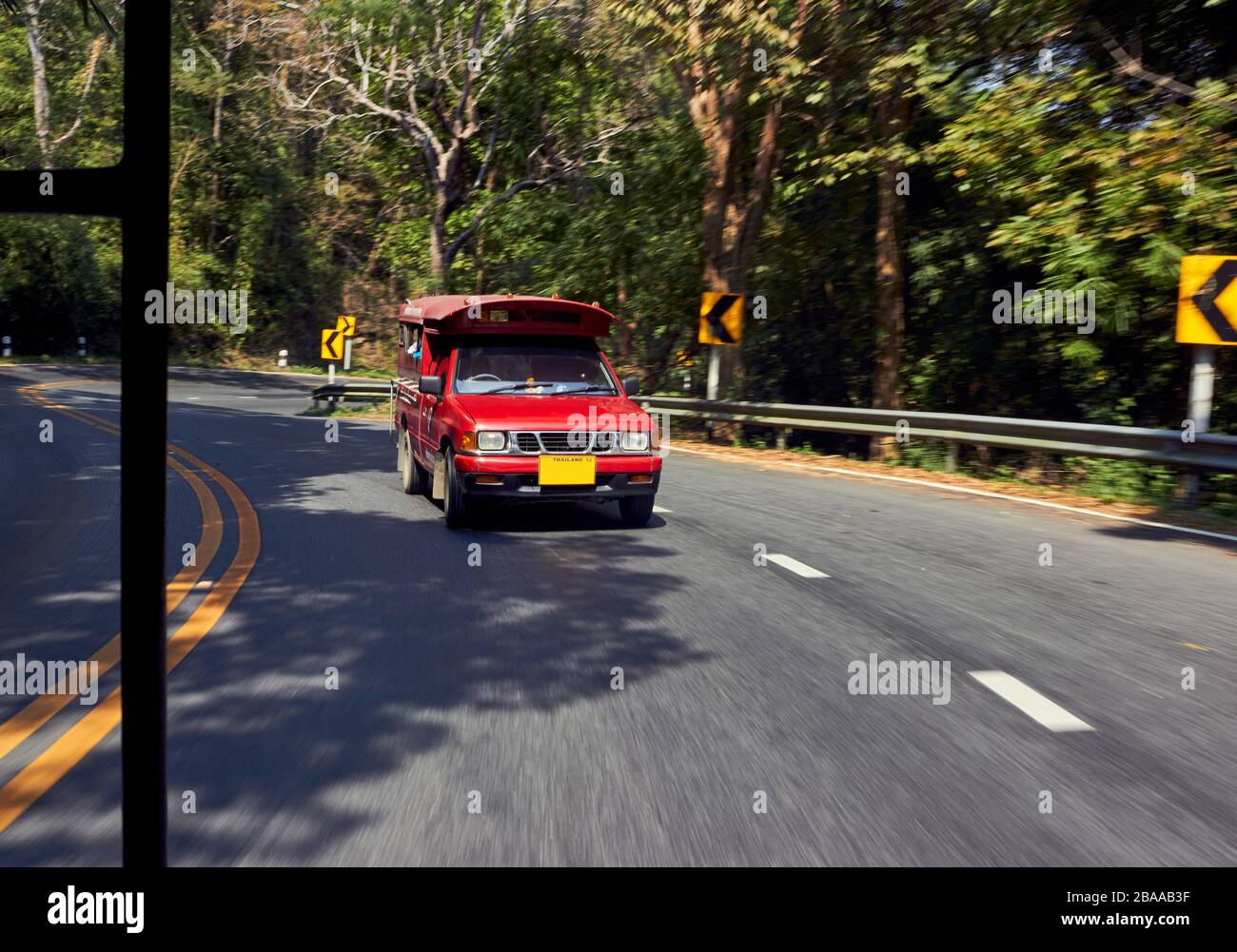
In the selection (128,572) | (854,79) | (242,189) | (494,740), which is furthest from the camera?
(242,189)

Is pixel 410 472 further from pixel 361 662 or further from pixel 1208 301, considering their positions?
pixel 1208 301

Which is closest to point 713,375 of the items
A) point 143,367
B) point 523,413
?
point 523,413

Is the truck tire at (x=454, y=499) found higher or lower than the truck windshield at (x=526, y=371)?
lower

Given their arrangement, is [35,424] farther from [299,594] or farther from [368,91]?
[368,91]

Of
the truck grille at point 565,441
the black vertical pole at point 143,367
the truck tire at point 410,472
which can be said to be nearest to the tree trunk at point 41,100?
the truck tire at point 410,472

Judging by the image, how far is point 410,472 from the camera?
1320 centimetres

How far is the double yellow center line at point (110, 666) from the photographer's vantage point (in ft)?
14.0

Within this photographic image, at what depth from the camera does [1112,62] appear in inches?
674

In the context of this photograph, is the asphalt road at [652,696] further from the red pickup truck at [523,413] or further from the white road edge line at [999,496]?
the white road edge line at [999,496]

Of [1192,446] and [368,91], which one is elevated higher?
[368,91]

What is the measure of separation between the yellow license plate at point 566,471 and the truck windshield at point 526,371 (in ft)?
3.63

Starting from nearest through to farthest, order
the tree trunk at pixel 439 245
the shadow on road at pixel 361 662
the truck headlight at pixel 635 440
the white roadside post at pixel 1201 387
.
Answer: the shadow on road at pixel 361 662 → the truck headlight at pixel 635 440 → the white roadside post at pixel 1201 387 → the tree trunk at pixel 439 245

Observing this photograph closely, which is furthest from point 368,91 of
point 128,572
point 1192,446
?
point 128,572

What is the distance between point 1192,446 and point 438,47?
2693 centimetres
